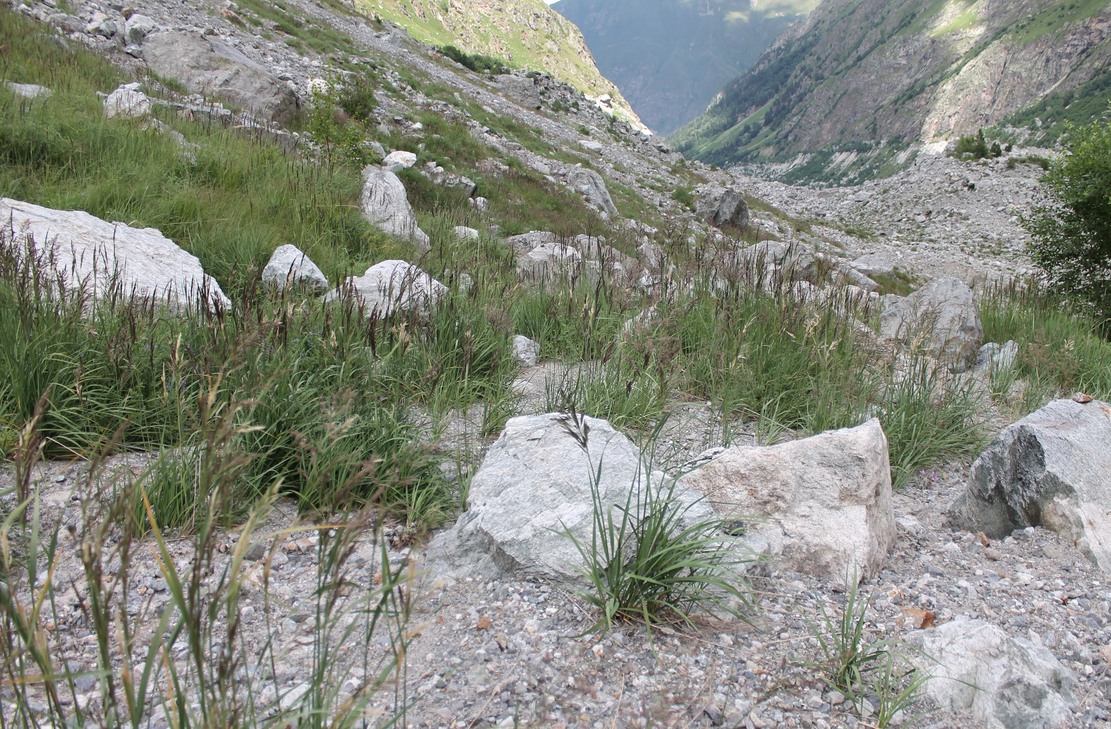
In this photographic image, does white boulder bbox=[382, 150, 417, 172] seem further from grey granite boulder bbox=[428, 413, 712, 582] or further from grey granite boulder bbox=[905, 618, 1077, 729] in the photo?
grey granite boulder bbox=[905, 618, 1077, 729]

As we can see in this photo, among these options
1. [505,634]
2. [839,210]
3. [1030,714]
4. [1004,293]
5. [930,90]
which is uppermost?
[930,90]

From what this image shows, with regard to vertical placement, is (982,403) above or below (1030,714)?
above

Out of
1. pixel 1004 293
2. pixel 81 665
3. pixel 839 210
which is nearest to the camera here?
pixel 81 665

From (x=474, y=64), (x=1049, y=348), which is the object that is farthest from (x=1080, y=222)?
(x=474, y=64)

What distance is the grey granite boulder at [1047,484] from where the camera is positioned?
10.4 ft

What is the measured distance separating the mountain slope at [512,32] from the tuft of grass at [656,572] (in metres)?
132

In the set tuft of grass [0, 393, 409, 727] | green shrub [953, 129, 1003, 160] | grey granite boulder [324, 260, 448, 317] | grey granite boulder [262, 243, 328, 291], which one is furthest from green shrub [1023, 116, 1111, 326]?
green shrub [953, 129, 1003, 160]

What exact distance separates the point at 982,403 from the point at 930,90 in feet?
728

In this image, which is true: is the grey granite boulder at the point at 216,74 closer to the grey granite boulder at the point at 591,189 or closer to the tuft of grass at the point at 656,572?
the grey granite boulder at the point at 591,189

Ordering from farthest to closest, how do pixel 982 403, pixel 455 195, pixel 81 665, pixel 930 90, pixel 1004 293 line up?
pixel 930 90, pixel 455 195, pixel 1004 293, pixel 982 403, pixel 81 665

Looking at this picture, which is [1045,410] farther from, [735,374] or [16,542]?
[16,542]

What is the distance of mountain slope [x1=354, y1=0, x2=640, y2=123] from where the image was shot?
131 meters

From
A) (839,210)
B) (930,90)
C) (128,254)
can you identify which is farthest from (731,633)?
(930,90)

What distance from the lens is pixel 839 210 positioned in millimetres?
57062
